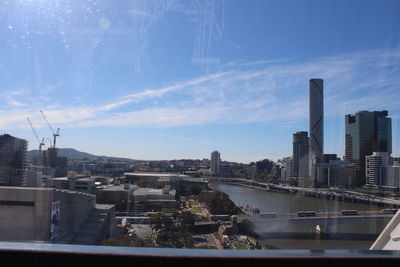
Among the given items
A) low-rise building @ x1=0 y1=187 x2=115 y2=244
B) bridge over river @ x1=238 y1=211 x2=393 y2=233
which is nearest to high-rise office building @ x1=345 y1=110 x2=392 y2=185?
bridge over river @ x1=238 y1=211 x2=393 y2=233

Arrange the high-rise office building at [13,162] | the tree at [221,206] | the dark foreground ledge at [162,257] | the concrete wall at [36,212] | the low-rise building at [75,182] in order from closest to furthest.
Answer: the dark foreground ledge at [162,257] → the concrete wall at [36,212] → the high-rise office building at [13,162] → the low-rise building at [75,182] → the tree at [221,206]

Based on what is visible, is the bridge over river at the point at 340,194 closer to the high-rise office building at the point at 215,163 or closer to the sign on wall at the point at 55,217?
the high-rise office building at the point at 215,163

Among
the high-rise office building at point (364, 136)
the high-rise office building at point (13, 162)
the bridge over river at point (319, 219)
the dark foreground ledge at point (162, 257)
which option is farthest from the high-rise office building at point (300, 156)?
the dark foreground ledge at point (162, 257)

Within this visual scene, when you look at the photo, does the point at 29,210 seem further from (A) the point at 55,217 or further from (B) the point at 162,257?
(B) the point at 162,257

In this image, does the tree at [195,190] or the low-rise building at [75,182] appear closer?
the low-rise building at [75,182]

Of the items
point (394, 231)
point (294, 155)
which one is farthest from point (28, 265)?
point (294, 155)

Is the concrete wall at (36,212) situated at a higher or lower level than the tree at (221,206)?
higher

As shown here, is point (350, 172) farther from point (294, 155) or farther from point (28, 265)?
point (28, 265)
